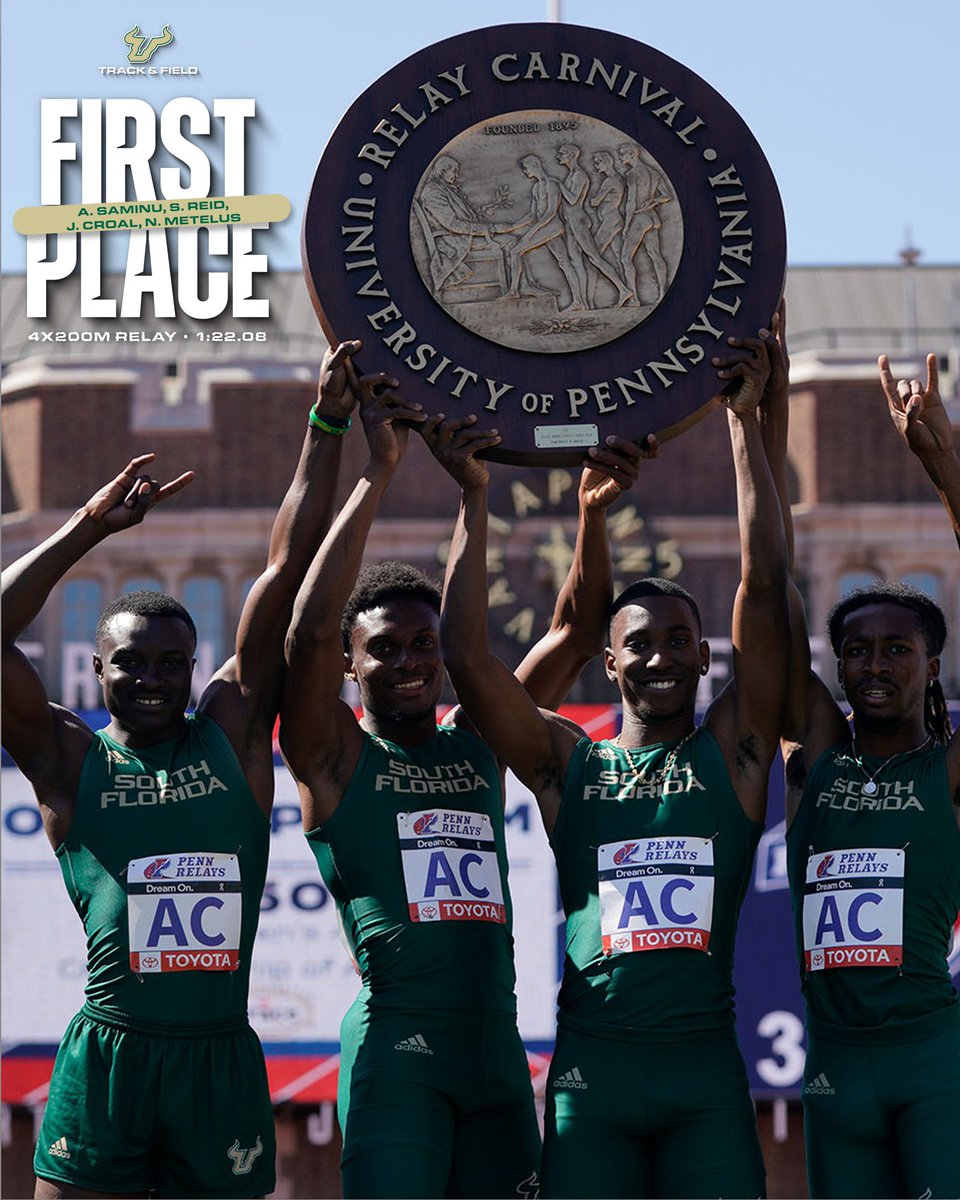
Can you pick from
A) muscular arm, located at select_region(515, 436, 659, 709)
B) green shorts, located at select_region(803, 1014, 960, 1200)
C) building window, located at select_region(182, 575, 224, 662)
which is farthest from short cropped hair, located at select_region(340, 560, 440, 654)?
building window, located at select_region(182, 575, 224, 662)

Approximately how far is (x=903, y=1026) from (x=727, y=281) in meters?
2.21

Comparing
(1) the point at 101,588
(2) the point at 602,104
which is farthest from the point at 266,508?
(2) the point at 602,104

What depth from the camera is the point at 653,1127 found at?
5.32m

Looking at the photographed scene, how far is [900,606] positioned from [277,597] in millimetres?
1857

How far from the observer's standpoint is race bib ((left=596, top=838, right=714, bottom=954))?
214 inches

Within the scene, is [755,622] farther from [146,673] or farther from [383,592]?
[146,673]

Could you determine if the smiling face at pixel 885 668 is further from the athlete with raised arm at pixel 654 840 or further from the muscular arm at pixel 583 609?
the muscular arm at pixel 583 609

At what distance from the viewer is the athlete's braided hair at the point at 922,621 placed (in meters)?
5.88

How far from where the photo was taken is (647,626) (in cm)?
568

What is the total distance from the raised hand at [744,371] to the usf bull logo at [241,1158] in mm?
2546

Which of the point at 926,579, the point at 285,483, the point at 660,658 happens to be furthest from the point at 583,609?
the point at 926,579

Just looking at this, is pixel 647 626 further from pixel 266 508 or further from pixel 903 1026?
pixel 266 508

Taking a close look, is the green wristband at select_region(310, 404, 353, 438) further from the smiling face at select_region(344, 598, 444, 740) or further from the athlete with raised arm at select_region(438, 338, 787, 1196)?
the smiling face at select_region(344, 598, 444, 740)

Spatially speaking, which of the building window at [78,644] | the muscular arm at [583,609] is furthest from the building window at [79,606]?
the muscular arm at [583,609]
